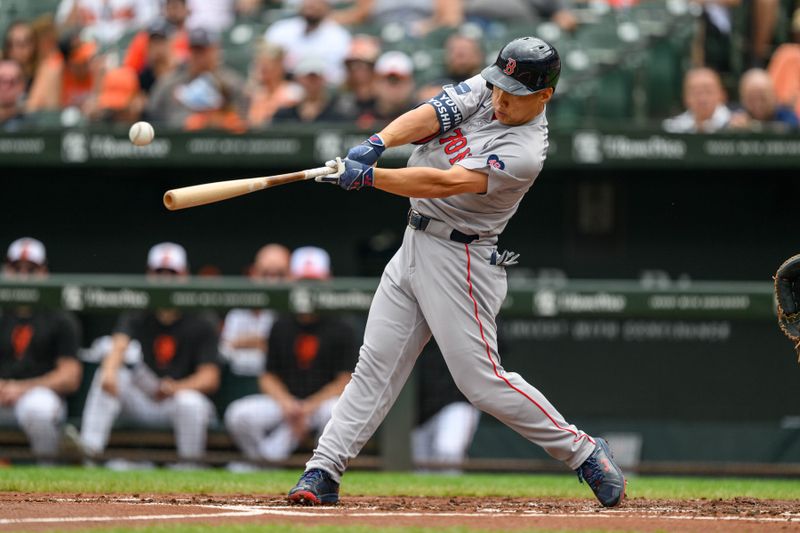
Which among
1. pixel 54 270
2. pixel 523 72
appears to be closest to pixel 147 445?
pixel 54 270

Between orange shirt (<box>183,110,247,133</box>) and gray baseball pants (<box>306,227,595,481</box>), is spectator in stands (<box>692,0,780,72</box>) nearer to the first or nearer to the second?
orange shirt (<box>183,110,247,133</box>)

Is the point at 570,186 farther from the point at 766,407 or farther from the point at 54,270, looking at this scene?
the point at 54,270

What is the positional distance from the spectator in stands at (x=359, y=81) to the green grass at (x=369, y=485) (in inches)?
114

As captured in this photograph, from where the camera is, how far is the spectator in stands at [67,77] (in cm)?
998

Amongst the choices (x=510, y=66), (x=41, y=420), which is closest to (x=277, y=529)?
(x=510, y=66)

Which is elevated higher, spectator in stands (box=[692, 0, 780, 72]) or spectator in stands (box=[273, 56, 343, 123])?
spectator in stands (box=[692, 0, 780, 72])

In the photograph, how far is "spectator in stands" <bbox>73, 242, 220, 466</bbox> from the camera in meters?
7.62

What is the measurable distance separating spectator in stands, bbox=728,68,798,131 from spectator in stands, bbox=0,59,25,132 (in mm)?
4901

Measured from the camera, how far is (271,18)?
10.9m

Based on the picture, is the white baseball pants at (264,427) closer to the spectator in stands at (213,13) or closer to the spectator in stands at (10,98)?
the spectator in stands at (10,98)

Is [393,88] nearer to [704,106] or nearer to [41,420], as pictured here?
[704,106]

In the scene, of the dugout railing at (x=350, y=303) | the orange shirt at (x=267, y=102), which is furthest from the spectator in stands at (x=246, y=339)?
the orange shirt at (x=267, y=102)

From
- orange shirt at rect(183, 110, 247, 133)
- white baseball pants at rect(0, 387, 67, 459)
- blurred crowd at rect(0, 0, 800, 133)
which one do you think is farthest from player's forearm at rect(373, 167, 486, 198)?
orange shirt at rect(183, 110, 247, 133)

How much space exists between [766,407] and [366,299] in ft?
8.51
